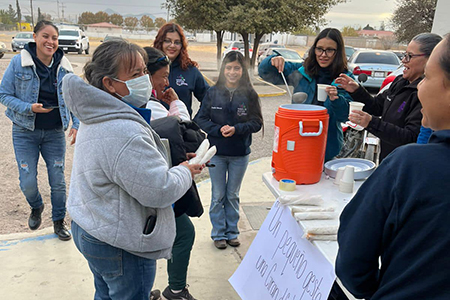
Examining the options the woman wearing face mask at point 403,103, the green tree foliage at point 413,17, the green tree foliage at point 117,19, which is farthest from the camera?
the green tree foliage at point 117,19

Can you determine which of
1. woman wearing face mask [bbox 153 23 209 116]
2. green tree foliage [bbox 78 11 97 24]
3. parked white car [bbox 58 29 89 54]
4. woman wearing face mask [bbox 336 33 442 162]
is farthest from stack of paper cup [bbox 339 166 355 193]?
green tree foliage [bbox 78 11 97 24]

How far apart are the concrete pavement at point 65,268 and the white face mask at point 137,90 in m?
1.74

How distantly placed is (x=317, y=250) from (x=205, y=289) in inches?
54.3

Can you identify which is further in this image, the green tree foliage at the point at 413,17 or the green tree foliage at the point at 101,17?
the green tree foliage at the point at 101,17

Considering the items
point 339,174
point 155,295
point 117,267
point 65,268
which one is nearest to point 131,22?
point 65,268

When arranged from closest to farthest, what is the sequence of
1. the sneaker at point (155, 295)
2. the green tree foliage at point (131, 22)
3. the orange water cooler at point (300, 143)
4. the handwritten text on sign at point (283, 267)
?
the handwritten text on sign at point (283, 267), the orange water cooler at point (300, 143), the sneaker at point (155, 295), the green tree foliage at point (131, 22)

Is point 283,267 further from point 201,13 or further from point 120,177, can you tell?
→ point 201,13

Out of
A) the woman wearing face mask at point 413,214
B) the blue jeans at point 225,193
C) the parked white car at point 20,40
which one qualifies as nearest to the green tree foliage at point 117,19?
the parked white car at point 20,40

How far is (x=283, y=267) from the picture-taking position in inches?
83.8

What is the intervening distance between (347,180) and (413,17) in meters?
24.7

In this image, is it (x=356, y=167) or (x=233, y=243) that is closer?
(x=356, y=167)

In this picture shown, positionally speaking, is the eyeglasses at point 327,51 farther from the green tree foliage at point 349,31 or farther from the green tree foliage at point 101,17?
the green tree foliage at point 101,17

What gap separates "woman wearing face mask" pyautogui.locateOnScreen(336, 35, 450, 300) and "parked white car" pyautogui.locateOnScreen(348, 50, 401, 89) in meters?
12.9

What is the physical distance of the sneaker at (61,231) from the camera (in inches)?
137
